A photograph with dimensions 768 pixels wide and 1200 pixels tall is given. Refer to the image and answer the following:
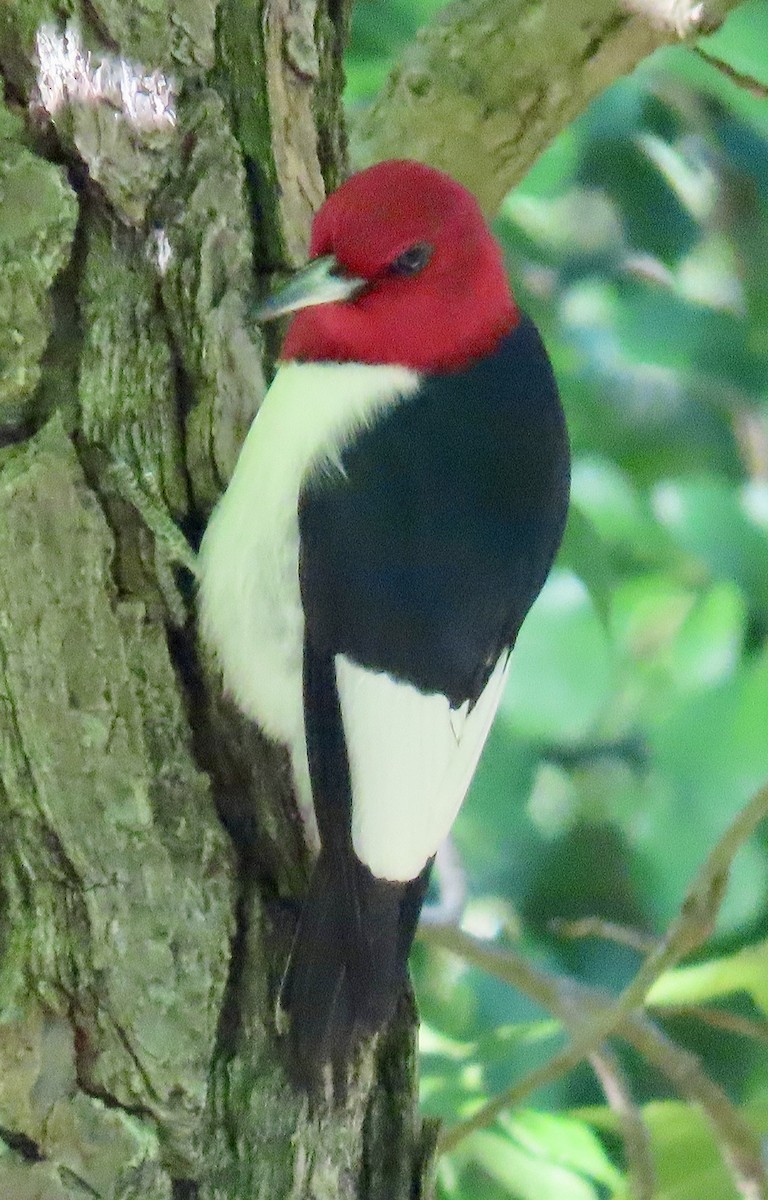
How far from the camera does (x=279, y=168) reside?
3.77ft

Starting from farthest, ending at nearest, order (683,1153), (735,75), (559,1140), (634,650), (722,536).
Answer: (634,650)
(722,536)
(683,1153)
(559,1140)
(735,75)

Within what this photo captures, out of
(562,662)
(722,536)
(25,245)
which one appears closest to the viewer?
(25,245)

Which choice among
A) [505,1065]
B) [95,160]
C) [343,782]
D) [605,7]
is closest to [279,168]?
[95,160]

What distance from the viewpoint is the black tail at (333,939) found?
1.04 meters

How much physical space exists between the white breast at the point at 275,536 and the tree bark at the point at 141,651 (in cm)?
2

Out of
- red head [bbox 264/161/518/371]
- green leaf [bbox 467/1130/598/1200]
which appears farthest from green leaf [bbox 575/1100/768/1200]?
red head [bbox 264/161/518/371]

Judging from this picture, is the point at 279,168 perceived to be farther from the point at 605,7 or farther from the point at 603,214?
the point at 603,214

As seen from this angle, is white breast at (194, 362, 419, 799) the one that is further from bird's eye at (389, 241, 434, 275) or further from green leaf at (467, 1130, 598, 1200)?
green leaf at (467, 1130, 598, 1200)

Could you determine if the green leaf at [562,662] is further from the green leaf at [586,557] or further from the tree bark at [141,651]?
the tree bark at [141,651]

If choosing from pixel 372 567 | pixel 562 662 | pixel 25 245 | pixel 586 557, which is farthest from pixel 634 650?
pixel 25 245

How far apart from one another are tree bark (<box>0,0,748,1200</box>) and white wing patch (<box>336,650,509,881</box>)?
0.26 ft

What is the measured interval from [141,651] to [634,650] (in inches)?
45.1

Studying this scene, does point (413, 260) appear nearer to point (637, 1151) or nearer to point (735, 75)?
point (735, 75)

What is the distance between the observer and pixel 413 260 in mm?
1156
